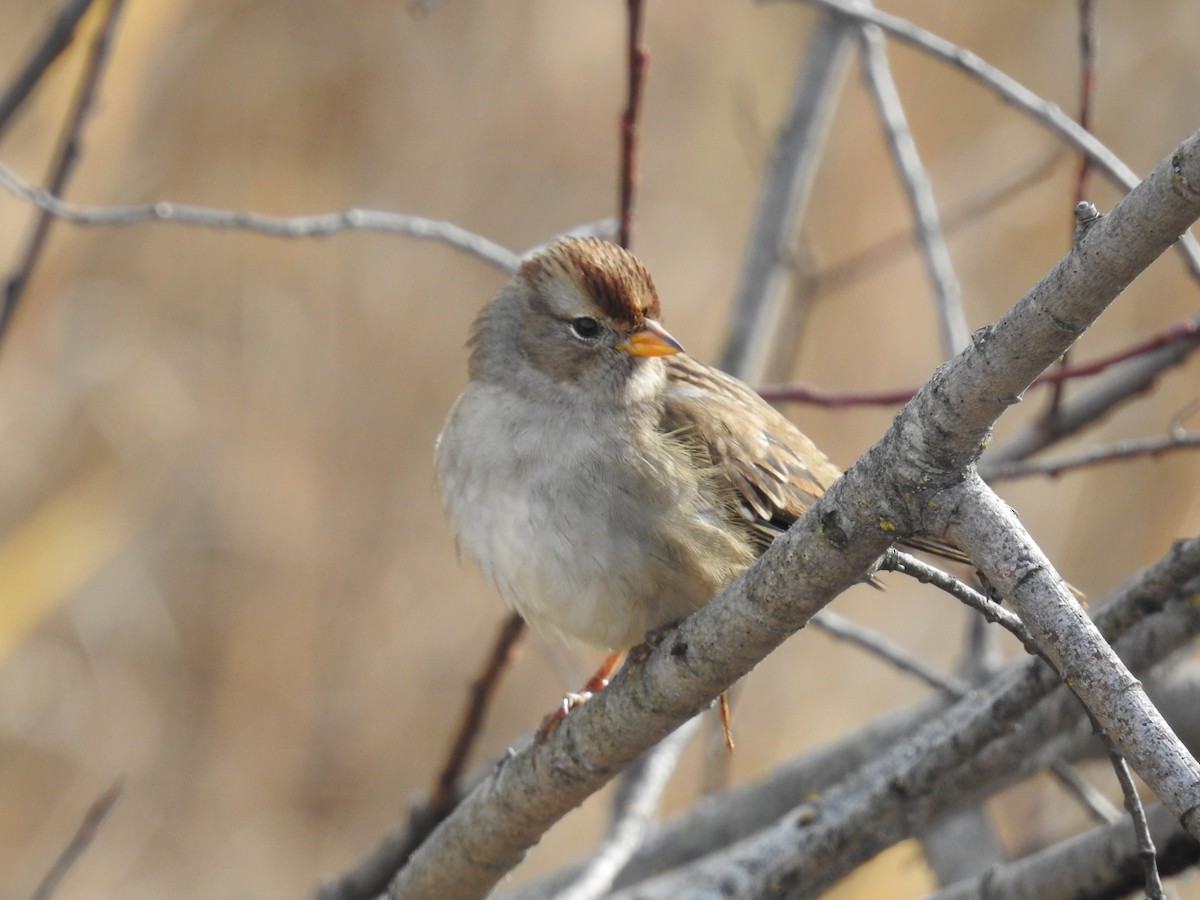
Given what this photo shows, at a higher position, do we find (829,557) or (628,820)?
(829,557)

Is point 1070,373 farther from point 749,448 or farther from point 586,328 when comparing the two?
point 586,328

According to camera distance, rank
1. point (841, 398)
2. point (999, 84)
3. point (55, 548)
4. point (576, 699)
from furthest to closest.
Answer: point (55, 548) < point (841, 398) < point (576, 699) < point (999, 84)

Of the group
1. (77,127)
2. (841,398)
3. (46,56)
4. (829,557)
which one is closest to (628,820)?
(841,398)

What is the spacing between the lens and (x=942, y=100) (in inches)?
261

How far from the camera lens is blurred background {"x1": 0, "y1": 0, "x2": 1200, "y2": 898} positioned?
6098 millimetres

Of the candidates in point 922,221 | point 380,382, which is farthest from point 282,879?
point 922,221

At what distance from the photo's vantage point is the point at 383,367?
6.50 meters

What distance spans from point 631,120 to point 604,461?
0.67 metres

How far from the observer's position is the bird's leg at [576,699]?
2501mm

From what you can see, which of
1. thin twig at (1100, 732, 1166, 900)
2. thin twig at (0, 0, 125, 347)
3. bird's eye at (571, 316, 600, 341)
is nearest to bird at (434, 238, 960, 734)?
bird's eye at (571, 316, 600, 341)

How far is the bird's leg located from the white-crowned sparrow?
0.43 feet

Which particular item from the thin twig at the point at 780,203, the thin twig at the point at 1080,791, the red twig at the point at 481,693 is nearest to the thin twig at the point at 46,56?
the red twig at the point at 481,693

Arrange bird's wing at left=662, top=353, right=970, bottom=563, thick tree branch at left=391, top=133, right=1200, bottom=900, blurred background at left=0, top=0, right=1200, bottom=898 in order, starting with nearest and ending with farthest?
thick tree branch at left=391, top=133, right=1200, bottom=900 → bird's wing at left=662, top=353, right=970, bottom=563 → blurred background at left=0, top=0, right=1200, bottom=898

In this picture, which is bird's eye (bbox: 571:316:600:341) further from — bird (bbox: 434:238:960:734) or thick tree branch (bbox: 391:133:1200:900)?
thick tree branch (bbox: 391:133:1200:900)
